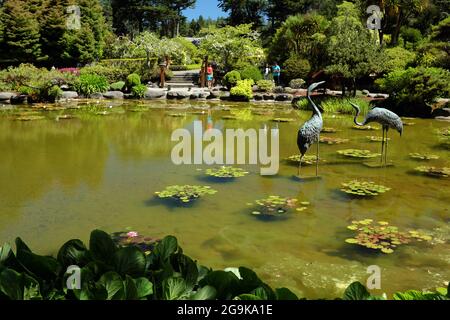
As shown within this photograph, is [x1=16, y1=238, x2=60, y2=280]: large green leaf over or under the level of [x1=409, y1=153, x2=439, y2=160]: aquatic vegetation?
over

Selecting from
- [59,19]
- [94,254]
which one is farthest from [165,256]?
[59,19]

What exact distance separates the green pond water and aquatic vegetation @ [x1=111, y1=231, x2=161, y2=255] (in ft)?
0.50

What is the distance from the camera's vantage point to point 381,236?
191 inches

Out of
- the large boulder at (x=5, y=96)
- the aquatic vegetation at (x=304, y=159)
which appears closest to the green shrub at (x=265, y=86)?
the large boulder at (x=5, y=96)

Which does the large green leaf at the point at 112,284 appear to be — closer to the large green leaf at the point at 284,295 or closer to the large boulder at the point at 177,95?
the large green leaf at the point at 284,295

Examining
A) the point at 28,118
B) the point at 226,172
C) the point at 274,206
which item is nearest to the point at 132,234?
the point at 274,206

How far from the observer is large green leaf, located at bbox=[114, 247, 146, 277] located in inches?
84.7

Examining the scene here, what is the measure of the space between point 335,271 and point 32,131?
9385mm

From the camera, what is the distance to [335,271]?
13.5 ft

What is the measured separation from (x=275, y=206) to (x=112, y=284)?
13.2 feet

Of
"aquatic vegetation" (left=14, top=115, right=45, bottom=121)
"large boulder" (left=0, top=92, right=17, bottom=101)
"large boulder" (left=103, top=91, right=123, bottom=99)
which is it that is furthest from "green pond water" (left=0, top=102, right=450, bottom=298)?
"large boulder" (left=103, top=91, right=123, bottom=99)

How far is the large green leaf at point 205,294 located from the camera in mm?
1885

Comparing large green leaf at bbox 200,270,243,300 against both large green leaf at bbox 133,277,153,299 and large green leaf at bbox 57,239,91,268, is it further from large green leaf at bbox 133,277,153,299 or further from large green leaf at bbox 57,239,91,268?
large green leaf at bbox 57,239,91,268

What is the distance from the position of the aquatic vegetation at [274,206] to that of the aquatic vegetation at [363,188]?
0.98m
